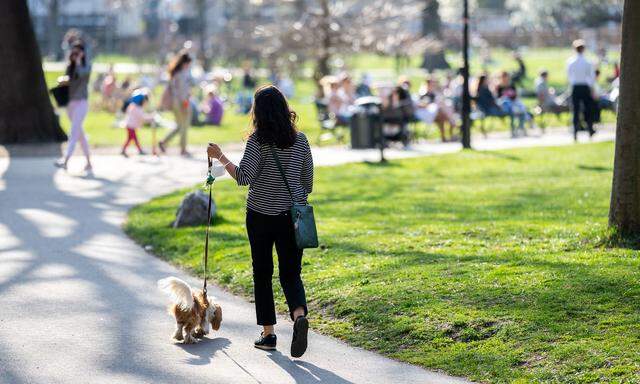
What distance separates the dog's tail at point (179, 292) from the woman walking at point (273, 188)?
1.45 ft

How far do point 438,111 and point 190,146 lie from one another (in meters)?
5.33

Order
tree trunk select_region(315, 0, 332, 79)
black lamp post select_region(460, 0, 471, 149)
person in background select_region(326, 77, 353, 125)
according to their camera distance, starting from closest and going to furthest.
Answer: black lamp post select_region(460, 0, 471, 149)
person in background select_region(326, 77, 353, 125)
tree trunk select_region(315, 0, 332, 79)

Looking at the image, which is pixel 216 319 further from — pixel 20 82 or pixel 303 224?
pixel 20 82

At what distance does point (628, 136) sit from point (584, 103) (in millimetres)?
12874

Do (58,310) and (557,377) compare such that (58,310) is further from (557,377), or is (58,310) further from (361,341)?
(557,377)

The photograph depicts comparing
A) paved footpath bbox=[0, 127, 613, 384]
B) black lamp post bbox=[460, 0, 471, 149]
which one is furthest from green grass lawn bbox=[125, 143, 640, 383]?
black lamp post bbox=[460, 0, 471, 149]

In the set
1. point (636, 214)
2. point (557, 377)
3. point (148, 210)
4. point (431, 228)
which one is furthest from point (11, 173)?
point (557, 377)

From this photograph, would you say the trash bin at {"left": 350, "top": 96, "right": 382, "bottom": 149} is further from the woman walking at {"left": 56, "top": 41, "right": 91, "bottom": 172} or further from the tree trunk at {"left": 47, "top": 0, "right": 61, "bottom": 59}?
the tree trunk at {"left": 47, "top": 0, "right": 61, "bottom": 59}

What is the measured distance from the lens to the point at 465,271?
8.95 meters

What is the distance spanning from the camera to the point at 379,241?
1064 centimetres

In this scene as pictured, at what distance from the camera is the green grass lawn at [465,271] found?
6.93m

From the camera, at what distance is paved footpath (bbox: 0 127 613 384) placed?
6.74 meters

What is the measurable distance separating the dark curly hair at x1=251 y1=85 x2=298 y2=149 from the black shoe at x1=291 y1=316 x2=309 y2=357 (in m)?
1.05

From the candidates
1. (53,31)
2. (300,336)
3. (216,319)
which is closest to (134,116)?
(216,319)
